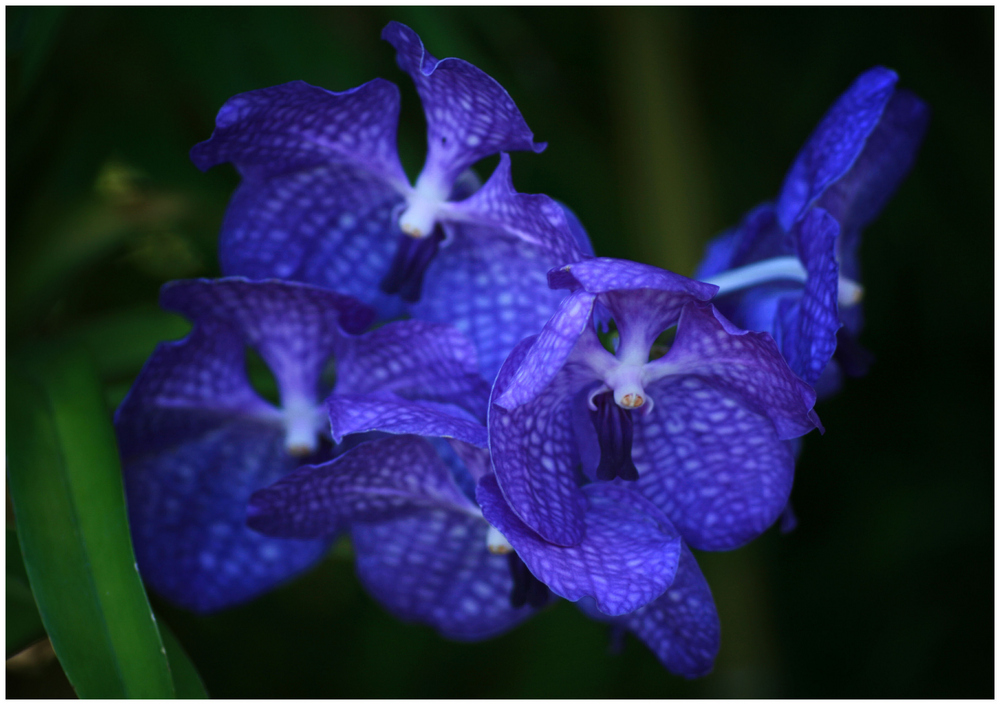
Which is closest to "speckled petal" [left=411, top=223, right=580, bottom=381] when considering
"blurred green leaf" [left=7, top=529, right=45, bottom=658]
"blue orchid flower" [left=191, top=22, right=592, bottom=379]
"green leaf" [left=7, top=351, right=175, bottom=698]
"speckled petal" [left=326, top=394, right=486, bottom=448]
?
"blue orchid flower" [left=191, top=22, right=592, bottom=379]

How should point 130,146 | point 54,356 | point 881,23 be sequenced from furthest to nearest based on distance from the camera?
point 881,23, point 130,146, point 54,356

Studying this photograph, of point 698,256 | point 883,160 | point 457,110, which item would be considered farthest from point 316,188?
point 698,256

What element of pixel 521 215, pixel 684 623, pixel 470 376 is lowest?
pixel 684 623

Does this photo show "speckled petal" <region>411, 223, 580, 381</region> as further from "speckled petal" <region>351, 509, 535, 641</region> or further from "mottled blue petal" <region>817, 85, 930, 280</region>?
"mottled blue petal" <region>817, 85, 930, 280</region>

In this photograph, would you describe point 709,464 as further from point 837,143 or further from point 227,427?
point 227,427

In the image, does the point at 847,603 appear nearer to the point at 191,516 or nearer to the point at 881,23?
the point at 881,23

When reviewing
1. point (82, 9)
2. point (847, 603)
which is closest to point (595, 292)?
point (82, 9)
